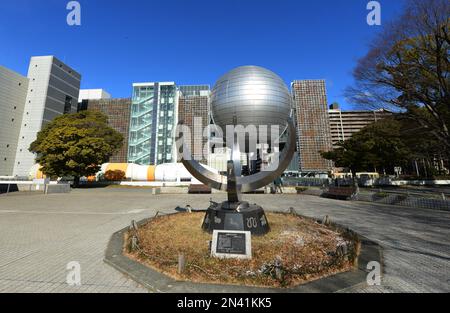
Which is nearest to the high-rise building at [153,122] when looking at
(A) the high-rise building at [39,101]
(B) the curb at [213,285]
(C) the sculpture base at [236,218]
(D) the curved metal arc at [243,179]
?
(A) the high-rise building at [39,101]

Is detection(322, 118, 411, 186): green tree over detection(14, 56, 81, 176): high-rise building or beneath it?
beneath

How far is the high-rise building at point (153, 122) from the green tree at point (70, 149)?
34095 millimetres

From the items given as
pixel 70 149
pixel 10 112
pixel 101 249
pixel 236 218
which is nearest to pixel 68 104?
pixel 10 112

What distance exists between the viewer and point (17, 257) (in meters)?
5.95

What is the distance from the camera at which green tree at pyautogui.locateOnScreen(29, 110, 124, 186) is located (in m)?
28.7

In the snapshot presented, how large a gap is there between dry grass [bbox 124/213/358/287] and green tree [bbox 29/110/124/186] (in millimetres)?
25933

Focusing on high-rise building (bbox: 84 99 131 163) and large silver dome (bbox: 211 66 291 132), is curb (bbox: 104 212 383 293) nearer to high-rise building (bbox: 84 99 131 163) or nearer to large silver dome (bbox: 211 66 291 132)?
large silver dome (bbox: 211 66 291 132)

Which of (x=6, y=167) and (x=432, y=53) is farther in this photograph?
(x=6, y=167)

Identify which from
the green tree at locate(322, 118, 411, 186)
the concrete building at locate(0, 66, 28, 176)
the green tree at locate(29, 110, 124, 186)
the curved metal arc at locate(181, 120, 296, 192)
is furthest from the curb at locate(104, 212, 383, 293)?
the concrete building at locate(0, 66, 28, 176)

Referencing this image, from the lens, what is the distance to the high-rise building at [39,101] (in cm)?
5247

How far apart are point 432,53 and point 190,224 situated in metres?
17.4

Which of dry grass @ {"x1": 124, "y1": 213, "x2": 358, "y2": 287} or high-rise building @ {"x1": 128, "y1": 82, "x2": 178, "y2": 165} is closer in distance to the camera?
dry grass @ {"x1": 124, "y1": 213, "x2": 358, "y2": 287}
